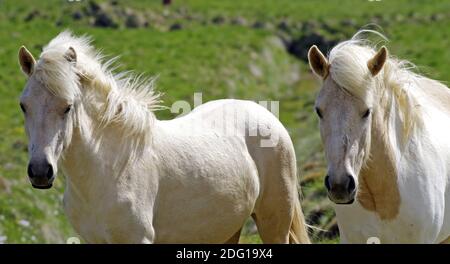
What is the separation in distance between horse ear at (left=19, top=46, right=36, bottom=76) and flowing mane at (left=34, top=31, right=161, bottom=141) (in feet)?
0.22

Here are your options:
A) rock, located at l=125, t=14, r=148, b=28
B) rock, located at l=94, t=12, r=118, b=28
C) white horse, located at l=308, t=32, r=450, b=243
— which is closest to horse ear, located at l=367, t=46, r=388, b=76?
white horse, located at l=308, t=32, r=450, b=243

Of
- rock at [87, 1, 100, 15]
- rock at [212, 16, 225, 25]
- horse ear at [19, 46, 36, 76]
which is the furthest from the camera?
rock at [212, 16, 225, 25]

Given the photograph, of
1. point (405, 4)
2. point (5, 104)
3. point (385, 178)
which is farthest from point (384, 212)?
point (405, 4)

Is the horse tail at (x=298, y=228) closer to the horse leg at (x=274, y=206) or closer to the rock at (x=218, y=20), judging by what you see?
the horse leg at (x=274, y=206)

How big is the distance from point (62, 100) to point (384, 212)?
8.22 ft

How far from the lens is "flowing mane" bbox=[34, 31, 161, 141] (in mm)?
6152

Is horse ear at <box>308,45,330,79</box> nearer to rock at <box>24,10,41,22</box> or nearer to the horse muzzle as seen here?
the horse muzzle

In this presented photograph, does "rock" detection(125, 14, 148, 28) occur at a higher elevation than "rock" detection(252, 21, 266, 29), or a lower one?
higher

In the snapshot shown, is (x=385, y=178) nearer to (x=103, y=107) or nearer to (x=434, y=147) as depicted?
(x=434, y=147)

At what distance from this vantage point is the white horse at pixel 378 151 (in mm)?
6031

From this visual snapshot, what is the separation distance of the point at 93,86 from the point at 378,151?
2.19 m

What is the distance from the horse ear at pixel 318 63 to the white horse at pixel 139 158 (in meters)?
1.32

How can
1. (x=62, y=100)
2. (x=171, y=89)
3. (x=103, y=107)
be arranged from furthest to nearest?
(x=171, y=89)
(x=103, y=107)
(x=62, y=100)

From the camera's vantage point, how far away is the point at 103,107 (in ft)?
21.6
